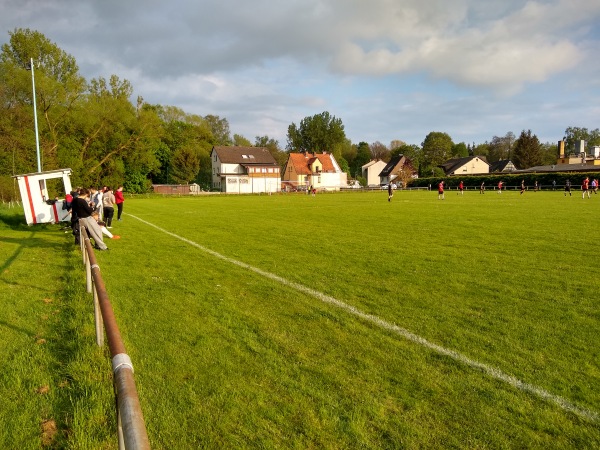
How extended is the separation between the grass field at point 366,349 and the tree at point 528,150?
10254 centimetres

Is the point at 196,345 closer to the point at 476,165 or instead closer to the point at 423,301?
the point at 423,301

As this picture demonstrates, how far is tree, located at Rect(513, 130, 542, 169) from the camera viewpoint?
98312 mm

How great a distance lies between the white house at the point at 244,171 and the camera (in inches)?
3095

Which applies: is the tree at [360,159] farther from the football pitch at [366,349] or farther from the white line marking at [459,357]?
the white line marking at [459,357]

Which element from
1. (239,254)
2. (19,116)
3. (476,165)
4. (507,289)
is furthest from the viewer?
(476,165)

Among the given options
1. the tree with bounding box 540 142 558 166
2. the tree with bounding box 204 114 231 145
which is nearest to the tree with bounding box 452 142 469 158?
the tree with bounding box 540 142 558 166

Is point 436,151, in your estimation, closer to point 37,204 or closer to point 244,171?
point 244,171

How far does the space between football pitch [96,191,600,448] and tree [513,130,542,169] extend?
102 meters

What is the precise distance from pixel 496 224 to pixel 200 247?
11.8 m

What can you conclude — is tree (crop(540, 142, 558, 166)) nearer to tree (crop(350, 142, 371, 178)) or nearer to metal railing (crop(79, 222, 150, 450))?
tree (crop(350, 142, 371, 178))

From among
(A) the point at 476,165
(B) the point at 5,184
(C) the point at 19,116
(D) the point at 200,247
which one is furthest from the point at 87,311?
(A) the point at 476,165

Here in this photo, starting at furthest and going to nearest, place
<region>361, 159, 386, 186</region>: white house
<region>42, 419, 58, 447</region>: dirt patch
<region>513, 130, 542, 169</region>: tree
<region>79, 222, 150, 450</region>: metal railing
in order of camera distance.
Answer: <region>361, 159, 386, 186</region>: white house
<region>513, 130, 542, 169</region>: tree
<region>42, 419, 58, 447</region>: dirt patch
<region>79, 222, 150, 450</region>: metal railing

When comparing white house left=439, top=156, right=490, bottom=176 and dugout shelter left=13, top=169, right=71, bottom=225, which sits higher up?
white house left=439, top=156, right=490, bottom=176

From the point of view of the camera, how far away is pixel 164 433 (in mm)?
3217
